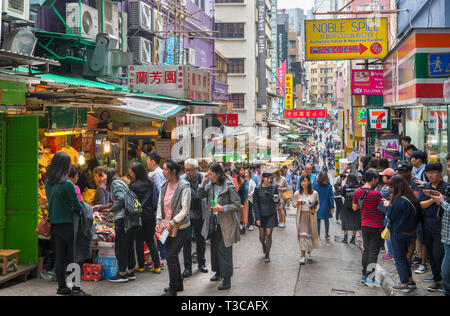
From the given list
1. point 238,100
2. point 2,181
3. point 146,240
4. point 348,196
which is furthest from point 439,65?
point 238,100

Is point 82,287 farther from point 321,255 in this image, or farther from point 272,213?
point 321,255

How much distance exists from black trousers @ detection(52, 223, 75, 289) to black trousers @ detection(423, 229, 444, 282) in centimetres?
530

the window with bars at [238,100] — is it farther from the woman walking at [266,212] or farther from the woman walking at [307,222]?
the woman walking at [266,212]

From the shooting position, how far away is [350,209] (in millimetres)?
11352

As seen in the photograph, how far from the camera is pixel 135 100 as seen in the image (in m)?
12.8

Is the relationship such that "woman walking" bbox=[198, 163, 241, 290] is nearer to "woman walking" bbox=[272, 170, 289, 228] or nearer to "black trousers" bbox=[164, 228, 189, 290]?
"black trousers" bbox=[164, 228, 189, 290]

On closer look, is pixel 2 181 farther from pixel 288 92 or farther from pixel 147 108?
pixel 288 92

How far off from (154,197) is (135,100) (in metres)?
5.03

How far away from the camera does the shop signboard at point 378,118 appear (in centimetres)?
1756

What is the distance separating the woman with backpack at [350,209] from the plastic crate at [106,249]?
17.5 feet

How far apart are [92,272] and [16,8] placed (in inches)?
223

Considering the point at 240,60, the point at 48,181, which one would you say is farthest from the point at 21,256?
the point at 240,60

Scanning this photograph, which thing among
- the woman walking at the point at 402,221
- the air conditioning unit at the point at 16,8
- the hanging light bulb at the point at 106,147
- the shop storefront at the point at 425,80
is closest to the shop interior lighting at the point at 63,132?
the hanging light bulb at the point at 106,147

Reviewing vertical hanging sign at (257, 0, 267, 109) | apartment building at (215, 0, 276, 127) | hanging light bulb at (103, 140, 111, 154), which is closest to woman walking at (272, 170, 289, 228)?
hanging light bulb at (103, 140, 111, 154)
